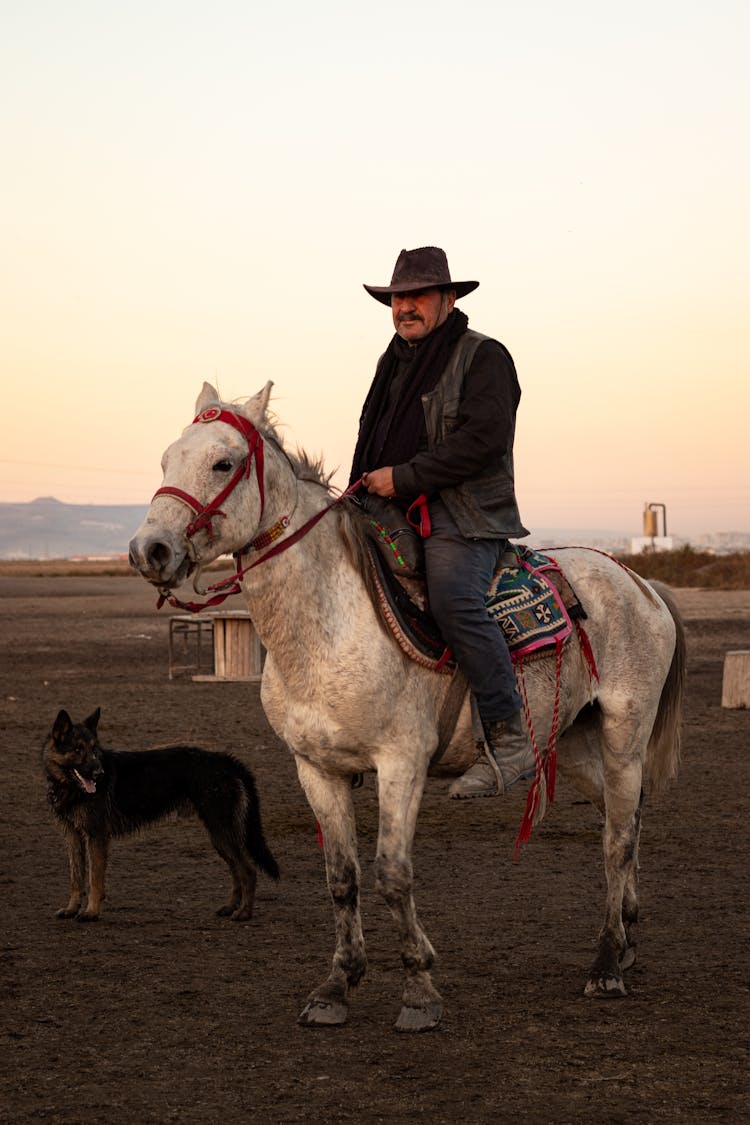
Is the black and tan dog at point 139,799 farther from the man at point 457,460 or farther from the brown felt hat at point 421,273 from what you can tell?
the brown felt hat at point 421,273

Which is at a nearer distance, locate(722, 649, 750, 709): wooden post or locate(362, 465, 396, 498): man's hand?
locate(362, 465, 396, 498): man's hand

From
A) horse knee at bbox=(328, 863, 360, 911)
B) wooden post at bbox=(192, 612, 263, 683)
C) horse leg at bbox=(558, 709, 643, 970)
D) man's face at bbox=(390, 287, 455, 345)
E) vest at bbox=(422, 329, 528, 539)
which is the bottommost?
wooden post at bbox=(192, 612, 263, 683)

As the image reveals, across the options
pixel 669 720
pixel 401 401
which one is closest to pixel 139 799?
pixel 669 720

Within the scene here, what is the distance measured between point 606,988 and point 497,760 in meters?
1.22

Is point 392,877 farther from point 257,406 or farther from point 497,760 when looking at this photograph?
point 257,406

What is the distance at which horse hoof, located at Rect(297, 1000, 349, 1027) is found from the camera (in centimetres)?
611

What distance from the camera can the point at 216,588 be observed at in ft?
19.7

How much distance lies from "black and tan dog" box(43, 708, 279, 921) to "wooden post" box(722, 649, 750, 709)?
36.5 ft

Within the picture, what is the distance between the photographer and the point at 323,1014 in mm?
6113

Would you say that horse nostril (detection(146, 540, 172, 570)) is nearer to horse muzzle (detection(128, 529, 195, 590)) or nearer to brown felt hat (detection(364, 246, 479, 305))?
horse muzzle (detection(128, 529, 195, 590))

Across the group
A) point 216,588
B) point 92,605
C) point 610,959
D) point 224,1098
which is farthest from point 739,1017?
point 92,605

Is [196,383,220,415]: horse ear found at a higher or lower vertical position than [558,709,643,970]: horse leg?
higher

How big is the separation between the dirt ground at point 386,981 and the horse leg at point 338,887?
11 centimetres

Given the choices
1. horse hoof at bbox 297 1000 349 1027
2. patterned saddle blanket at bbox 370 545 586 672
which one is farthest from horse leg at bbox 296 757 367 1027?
patterned saddle blanket at bbox 370 545 586 672
